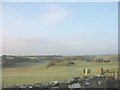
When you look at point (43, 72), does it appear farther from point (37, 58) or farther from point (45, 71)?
point (37, 58)

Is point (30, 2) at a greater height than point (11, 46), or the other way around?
point (30, 2)

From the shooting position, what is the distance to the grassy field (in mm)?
3061

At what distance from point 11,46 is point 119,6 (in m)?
1.30

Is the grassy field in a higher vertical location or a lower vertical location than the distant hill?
lower

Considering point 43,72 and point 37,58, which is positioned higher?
point 37,58

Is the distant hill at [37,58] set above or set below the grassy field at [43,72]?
above

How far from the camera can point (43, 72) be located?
308 cm

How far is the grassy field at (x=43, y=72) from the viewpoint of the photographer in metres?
3.06

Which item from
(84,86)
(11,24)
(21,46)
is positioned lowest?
(84,86)

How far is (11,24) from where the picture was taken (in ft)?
10.0

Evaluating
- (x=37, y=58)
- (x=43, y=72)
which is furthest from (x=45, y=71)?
(x=37, y=58)

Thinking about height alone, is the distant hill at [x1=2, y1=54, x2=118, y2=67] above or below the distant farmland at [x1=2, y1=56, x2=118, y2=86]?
above

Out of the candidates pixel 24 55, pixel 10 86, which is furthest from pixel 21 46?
pixel 10 86

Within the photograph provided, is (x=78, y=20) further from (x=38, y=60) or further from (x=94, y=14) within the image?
(x=38, y=60)
